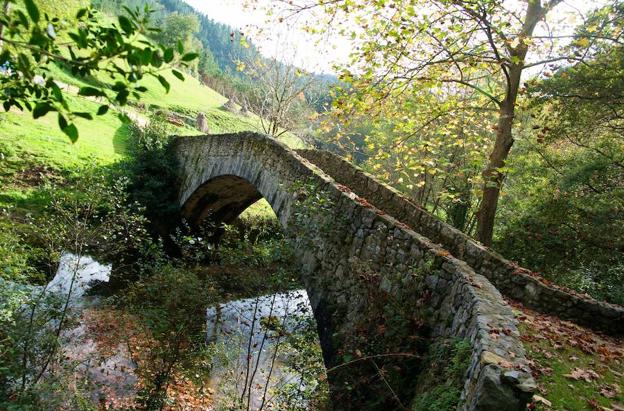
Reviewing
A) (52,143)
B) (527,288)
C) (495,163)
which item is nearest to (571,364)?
(527,288)

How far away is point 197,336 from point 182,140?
11868 mm

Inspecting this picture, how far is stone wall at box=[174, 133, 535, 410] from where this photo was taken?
3.03 m

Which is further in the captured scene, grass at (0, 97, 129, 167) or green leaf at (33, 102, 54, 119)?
grass at (0, 97, 129, 167)

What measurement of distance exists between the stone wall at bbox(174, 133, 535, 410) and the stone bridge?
0.04 ft

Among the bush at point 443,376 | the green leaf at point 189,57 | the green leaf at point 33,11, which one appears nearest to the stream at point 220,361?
the bush at point 443,376

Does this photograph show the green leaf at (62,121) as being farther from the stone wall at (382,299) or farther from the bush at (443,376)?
the bush at (443,376)

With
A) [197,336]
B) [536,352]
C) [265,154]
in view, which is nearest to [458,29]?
[265,154]

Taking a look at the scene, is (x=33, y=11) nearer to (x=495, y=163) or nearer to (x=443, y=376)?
(x=443, y=376)

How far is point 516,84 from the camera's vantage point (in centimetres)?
870

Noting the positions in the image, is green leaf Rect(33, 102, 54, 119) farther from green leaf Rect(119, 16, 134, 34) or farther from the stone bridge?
the stone bridge

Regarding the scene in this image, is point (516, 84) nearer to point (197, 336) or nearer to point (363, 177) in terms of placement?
point (363, 177)

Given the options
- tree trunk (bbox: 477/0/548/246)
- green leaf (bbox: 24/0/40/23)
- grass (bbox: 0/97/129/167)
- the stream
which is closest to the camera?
green leaf (bbox: 24/0/40/23)

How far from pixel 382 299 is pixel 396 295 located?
0.22 meters

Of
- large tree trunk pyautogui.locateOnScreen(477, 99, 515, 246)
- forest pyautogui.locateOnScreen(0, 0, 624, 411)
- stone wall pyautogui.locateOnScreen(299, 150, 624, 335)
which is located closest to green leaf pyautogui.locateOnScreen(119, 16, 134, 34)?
forest pyautogui.locateOnScreen(0, 0, 624, 411)
